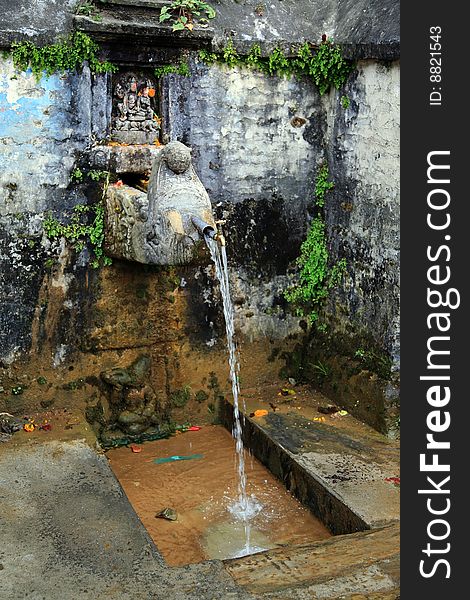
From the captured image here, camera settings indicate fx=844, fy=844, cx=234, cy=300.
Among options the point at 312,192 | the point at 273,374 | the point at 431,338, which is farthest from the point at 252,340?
the point at 431,338

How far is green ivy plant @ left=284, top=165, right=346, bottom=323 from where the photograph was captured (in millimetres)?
7461

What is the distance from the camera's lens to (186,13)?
672cm

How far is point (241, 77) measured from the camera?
698cm

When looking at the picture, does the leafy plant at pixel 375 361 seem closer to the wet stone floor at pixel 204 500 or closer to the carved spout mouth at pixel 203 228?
the wet stone floor at pixel 204 500

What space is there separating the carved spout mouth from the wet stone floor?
1992 millimetres

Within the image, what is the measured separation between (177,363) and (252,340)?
0.72 metres

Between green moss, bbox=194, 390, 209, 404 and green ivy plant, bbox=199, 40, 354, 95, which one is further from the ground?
green ivy plant, bbox=199, 40, 354, 95

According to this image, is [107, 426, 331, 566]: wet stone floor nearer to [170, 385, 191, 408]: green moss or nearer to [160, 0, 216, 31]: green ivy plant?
[170, 385, 191, 408]: green moss

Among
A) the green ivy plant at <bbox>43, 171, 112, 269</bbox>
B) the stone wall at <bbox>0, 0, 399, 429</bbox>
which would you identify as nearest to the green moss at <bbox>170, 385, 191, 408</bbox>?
the stone wall at <bbox>0, 0, 399, 429</bbox>

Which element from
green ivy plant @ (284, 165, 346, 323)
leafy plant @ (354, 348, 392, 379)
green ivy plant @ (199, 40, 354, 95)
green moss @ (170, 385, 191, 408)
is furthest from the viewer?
green ivy plant @ (284, 165, 346, 323)

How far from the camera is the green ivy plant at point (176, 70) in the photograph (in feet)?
22.1

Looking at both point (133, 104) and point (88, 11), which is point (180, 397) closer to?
point (133, 104)

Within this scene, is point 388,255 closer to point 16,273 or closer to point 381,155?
point 381,155

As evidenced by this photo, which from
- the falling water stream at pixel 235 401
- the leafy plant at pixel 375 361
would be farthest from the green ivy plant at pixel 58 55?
the leafy plant at pixel 375 361
